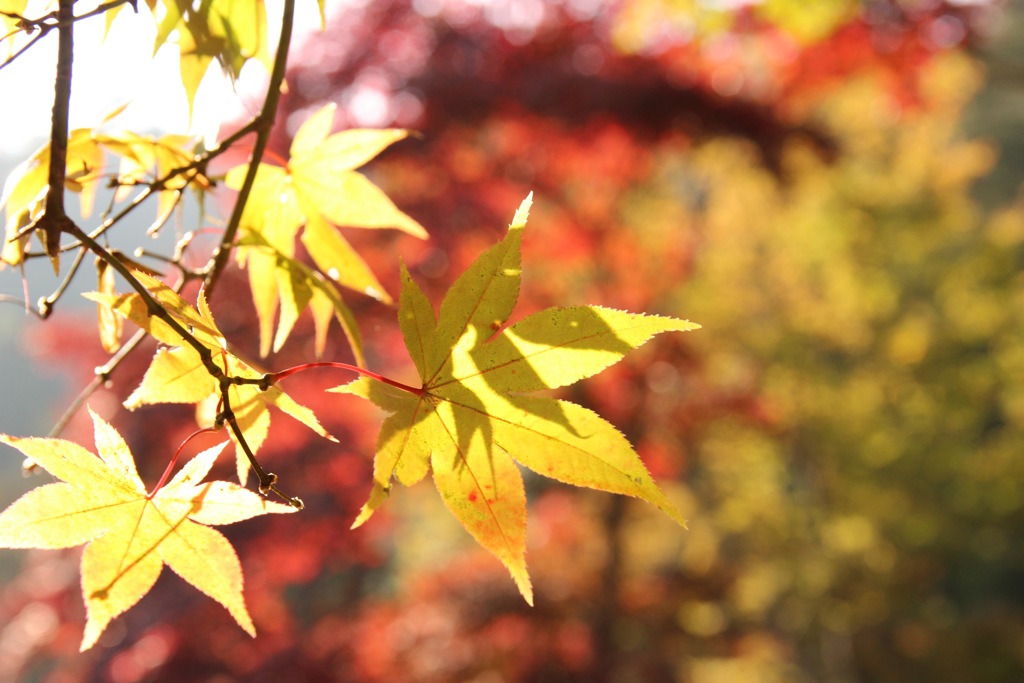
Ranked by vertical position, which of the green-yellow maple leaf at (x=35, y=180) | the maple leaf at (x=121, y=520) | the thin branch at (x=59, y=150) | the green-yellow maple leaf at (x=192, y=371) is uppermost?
the thin branch at (x=59, y=150)

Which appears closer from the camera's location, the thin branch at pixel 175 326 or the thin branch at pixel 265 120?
the thin branch at pixel 175 326

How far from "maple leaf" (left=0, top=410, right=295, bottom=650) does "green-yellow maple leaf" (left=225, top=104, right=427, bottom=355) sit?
0.20 metres

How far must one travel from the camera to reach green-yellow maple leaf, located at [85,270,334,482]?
1.19ft

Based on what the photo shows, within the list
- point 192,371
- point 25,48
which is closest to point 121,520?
point 192,371

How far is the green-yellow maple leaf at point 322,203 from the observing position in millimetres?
576

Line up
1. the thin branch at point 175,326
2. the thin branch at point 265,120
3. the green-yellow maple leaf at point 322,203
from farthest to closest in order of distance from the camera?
the green-yellow maple leaf at point 322,203, the thin branch at point 265,120, the thin branch at point 175,326

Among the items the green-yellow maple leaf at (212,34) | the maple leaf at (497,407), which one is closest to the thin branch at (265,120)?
the green-yellow maple leaf at (212,34)

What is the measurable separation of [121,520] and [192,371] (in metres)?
0.07

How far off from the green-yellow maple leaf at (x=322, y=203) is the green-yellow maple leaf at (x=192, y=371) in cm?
16

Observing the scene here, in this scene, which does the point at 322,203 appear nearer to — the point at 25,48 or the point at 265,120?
the point at 265,120

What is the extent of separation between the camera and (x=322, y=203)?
0.59m

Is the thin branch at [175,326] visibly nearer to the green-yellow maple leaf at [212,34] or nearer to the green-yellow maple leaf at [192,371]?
the green-yellow maple leaf at [192,371]

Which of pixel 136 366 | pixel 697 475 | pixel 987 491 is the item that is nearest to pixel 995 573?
pixel 987 491

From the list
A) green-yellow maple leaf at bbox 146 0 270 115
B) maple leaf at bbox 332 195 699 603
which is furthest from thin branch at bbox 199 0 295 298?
maple leaf at bbox 332 195 699 603
